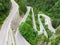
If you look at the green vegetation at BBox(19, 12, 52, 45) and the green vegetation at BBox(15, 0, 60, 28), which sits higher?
the green vegetation at BBox(15, 0, 60, 28)

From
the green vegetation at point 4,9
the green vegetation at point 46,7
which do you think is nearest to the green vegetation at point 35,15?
the green vegetation at point 46,7

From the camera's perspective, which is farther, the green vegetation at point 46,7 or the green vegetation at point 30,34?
the green vegetation at point 46,7

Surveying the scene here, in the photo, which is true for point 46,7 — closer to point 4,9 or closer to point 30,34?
point 4,9

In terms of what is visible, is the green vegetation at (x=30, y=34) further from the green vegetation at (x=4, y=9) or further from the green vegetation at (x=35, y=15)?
the green vegetation at (x=4, y=9)

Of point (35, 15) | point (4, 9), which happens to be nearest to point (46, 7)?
point (35, 15)

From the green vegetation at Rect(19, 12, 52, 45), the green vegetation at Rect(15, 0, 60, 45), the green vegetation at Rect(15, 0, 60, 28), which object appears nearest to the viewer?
the green vegetation at Rect(19, 12, 52, 45)

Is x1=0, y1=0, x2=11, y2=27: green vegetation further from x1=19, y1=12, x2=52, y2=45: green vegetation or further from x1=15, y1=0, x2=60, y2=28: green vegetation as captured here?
x1=19, y1=12, x2=52, y2=45: green vegetation

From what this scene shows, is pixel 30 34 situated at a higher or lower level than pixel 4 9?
lower

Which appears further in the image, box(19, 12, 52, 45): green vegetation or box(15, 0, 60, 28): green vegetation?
box(15, 0, 60, 28): green vegetation

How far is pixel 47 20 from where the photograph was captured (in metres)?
44.8

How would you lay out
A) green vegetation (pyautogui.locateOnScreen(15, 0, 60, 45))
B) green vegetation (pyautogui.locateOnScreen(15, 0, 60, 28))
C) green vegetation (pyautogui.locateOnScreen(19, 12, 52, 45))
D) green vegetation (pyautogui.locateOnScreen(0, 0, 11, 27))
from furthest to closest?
green vegetation (pyautogui.locateOnScreen(15, 0, 60, 28)) < green vegetation (pyautogui.locateOnScreen(0, 0, 11, 27)) < green vegetation (pyautogui.locateOnScreen(15, 0, 60, 45)) < green vegetation (pyautogui.locateOnScreen(19, 12, 52, 45))

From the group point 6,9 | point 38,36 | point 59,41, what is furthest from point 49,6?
point 59,41

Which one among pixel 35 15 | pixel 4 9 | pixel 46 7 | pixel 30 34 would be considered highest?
pixel 46 7

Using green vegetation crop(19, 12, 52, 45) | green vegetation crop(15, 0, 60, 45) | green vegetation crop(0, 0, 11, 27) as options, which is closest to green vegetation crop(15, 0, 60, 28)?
green vegetation crop(15, 0, 60, 45)
